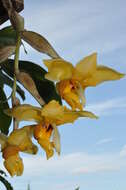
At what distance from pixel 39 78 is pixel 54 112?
0.28m

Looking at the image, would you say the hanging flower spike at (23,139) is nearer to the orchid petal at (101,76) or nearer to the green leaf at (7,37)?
the orchid petal at (101,76)

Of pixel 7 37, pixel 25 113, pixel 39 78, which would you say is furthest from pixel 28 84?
pixel 7 37

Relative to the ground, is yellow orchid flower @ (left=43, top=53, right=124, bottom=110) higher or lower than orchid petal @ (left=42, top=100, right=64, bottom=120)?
higher

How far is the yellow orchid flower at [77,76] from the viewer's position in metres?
0.89

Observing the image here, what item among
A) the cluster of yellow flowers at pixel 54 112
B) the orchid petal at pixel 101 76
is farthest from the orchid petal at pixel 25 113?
the orchid petal at pixel 101 76

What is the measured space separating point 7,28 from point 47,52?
1.41 ft

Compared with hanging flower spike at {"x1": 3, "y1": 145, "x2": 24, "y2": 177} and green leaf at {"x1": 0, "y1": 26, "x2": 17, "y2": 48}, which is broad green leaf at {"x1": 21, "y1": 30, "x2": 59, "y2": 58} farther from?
green leaf at {"x1": 0, "y1": 26, "x2": 17, "y2": 48}

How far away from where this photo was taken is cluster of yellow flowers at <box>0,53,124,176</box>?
2.88 feet

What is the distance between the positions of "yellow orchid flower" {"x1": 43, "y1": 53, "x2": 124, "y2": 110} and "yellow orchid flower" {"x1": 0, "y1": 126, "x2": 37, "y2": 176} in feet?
0.30

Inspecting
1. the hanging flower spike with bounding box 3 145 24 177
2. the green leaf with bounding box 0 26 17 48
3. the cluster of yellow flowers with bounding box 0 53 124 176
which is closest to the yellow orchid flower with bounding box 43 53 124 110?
the cluster of yellow flowers with bounding box 0 53 124 176

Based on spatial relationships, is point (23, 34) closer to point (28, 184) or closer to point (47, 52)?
point (47, 52)

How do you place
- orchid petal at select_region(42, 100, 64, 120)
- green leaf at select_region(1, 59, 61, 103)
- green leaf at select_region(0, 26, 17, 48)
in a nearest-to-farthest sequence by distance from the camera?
orchid petal at select_region(42, 100, 64, 120) < green leaf at select_region(1, 59, 61, 103) < green leaf at select_region(0, 26, 17, 48)

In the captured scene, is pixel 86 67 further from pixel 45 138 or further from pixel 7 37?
pixel 7 37

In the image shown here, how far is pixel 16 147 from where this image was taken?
35.6 inches
